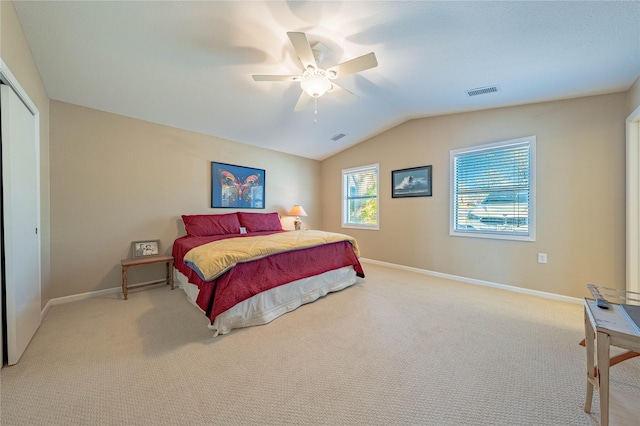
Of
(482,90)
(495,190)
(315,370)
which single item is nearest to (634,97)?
(482,90)

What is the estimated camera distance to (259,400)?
1.36 meters

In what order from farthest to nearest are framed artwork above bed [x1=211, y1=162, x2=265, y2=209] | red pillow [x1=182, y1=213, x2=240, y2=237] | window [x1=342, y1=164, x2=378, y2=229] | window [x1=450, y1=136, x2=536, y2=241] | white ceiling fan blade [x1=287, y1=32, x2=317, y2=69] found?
window [x1=342, y1=164, x2=378, y2=229]
framed artwork above bed [x1=211, y1=162, x2=265, y2=209]
red pillow [x1=182, y1=213, x2=240, y2=237]
window [x1=450, y1=136, x2=536, y2=241]
white ceiling fan blade [x1=287, y1=32, x2=317, y2=69]

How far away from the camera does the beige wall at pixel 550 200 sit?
2615 millimetres

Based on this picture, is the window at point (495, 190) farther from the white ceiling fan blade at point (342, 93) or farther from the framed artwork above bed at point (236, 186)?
the framed artwork above bed at point (236, 186)

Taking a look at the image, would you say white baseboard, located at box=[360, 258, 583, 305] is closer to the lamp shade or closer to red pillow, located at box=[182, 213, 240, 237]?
the lamp shade

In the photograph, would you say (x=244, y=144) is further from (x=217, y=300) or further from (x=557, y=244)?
(x=557, y=244)

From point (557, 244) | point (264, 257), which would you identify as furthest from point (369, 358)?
point (557, 244)

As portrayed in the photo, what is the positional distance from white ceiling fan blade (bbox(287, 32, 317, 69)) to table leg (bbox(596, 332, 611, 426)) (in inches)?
94.6

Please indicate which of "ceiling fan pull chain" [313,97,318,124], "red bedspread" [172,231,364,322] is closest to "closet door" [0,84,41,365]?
"red bedspread" [172,231,364,322]

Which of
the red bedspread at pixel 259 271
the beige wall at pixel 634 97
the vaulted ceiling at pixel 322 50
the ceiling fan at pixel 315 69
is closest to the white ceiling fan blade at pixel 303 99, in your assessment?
the ceiling fan at pixel 315 69

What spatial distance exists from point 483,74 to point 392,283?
282 centimetres

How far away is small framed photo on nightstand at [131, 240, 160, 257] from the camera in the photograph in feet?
10.5

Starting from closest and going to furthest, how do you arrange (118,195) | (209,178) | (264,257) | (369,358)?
(369,358) < (264,257) < (118,195) < (209,178)

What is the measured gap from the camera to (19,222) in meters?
1.76
